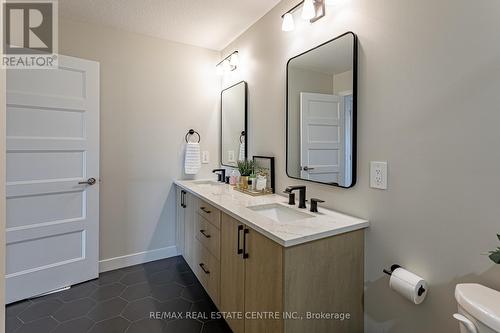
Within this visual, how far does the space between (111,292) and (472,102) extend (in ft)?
8.98

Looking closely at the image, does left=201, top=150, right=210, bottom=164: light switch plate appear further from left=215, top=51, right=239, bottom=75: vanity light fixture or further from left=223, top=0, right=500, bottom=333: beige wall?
left=223, top=0, right=500, bottom=333: beige wall

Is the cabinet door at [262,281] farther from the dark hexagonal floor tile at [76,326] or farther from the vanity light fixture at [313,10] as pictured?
the vanity light fixture at [313,10]

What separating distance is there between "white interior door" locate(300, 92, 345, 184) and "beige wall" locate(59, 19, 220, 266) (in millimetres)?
1508

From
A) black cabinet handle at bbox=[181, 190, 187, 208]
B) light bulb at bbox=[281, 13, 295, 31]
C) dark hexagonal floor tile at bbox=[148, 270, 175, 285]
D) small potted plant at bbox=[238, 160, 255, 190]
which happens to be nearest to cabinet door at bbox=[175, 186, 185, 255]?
black cabinet handle at bbox=[181, 190, 187, 208]

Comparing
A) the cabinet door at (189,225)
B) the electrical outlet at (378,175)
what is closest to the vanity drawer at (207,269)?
the cabinet door at (189,225)

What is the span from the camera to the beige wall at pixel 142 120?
252cm

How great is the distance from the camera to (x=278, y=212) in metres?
1.84

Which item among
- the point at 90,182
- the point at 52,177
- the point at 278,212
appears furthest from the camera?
the point at 90,182

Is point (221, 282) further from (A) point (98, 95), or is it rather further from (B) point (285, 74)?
(A) point (98, 95)

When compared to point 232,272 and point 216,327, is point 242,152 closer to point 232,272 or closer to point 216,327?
point 232,272

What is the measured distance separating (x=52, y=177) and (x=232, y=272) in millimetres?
1763

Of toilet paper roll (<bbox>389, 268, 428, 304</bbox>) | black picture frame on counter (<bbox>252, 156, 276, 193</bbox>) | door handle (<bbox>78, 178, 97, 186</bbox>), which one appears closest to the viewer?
toilet paper roll (<bbox>389, 268, 428, 304</bbox>)

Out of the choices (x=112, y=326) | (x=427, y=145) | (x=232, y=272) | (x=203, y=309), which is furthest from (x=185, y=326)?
(x=427, y=145)

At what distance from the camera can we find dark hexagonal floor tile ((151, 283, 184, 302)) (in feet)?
6.98
